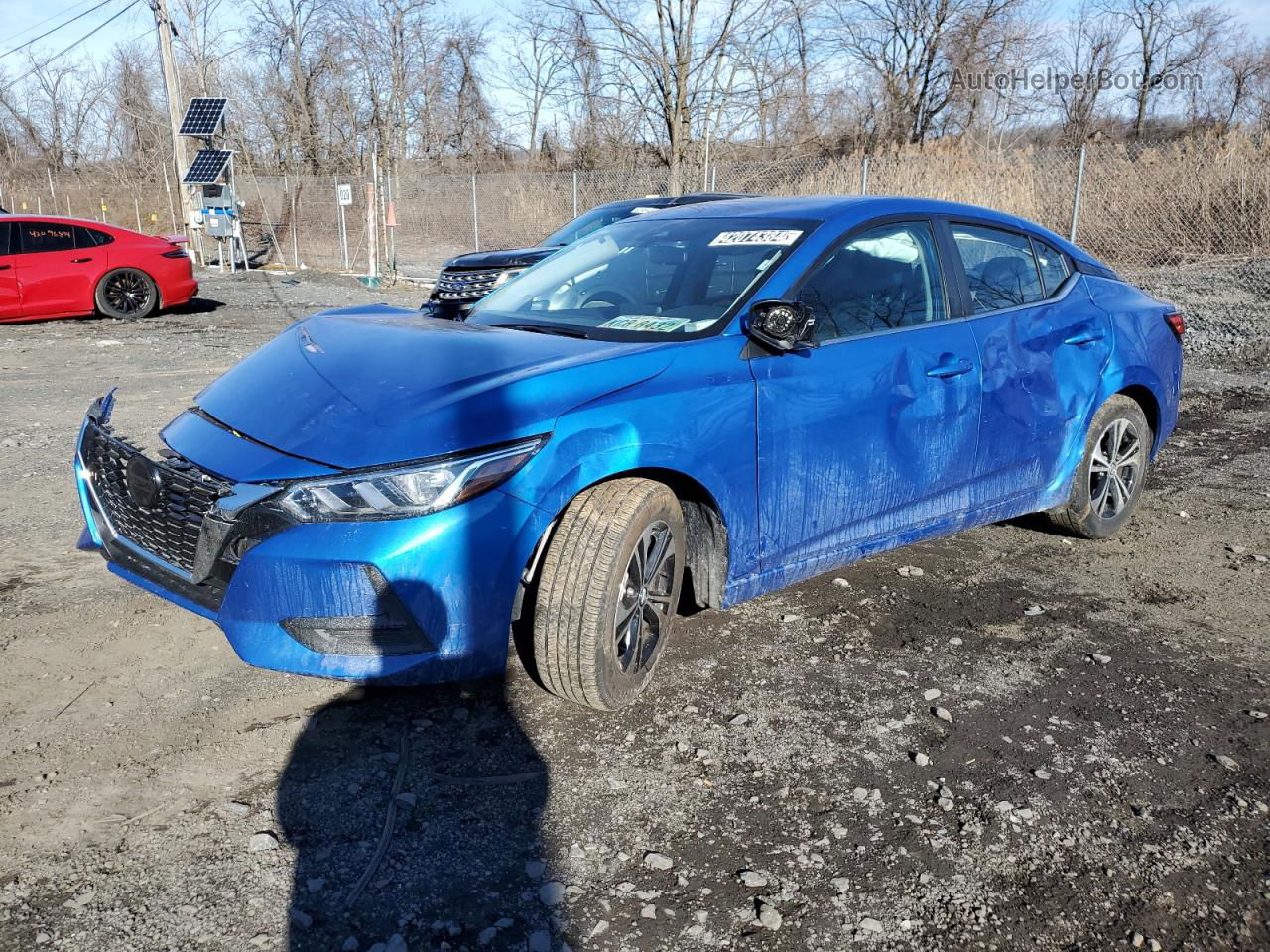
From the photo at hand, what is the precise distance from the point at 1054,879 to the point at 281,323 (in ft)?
42.3

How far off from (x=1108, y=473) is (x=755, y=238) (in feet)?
7.50

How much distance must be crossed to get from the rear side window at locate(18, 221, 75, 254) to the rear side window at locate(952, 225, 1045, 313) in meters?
12.9

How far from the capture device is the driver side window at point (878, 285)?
149 inches

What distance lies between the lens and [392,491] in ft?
9.26

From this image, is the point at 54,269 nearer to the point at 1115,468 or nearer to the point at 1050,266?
the point at 1050,266

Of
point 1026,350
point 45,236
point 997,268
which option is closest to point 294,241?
point 45,236

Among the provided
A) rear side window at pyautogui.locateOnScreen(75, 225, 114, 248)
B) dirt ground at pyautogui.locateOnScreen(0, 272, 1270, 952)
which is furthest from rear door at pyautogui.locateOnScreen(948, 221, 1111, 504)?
rear side window at pyautogui.locateOnScreen(75, 225, 114, 248)

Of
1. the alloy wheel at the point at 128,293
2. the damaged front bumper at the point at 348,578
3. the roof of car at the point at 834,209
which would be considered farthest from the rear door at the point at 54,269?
the damaged front bumper at the point at 348,578

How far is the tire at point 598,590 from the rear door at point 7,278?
12890 mm

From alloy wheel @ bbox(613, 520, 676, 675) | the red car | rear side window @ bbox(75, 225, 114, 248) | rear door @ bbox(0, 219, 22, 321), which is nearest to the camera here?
alloy wheel @ bbox(613, 520, 676, 675)

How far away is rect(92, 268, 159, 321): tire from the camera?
14078 mm

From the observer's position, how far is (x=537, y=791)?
113 inches

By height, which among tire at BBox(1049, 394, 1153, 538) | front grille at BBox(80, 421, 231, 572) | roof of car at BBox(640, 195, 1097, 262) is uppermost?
roof of car at BBox(640, 195, 1097, 262)

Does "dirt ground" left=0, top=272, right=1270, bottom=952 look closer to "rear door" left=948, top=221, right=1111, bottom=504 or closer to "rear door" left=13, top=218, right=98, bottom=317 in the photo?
"rear door" left=948, top=221, right=1111, bottom=504
